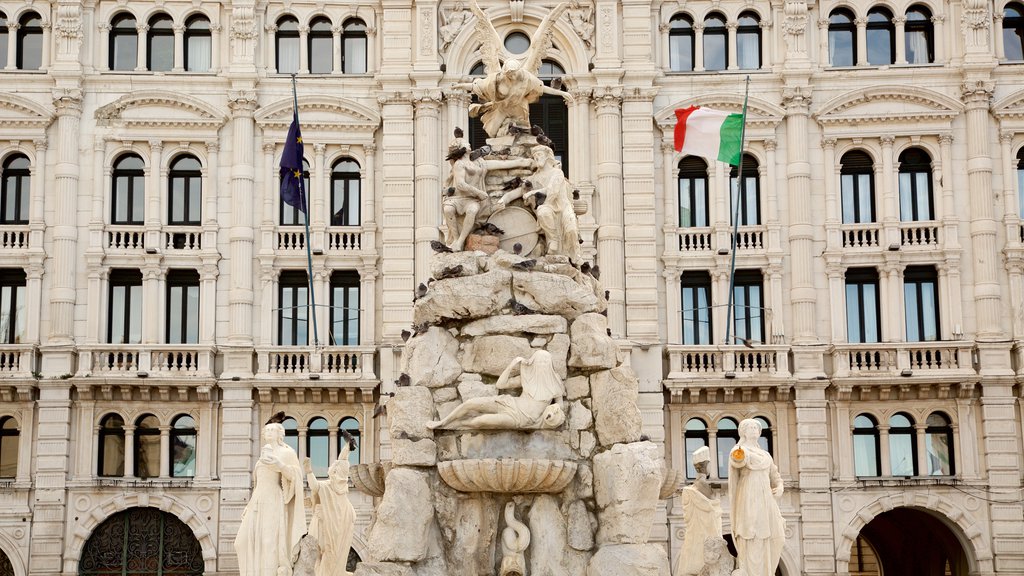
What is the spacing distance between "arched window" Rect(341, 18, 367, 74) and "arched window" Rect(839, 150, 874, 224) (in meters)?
14.4

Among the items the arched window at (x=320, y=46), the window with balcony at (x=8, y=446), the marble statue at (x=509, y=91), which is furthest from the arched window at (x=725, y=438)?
the marble statue at (x=509, y=91)

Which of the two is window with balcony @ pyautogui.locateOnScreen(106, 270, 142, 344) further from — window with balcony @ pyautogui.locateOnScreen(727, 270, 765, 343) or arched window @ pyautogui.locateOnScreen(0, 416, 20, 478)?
window with balcony @ pyautogui.locateOnScreen(727, 270, 765, 343)

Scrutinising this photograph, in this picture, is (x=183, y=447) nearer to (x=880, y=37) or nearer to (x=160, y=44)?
(x=160, y=44)

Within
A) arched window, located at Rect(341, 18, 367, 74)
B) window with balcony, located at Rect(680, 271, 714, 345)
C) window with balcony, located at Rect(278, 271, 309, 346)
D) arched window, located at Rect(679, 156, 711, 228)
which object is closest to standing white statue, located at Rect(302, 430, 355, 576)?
window with balcony, located at Rect(278, 271, 309, 346)

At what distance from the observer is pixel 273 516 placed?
21.3 meters

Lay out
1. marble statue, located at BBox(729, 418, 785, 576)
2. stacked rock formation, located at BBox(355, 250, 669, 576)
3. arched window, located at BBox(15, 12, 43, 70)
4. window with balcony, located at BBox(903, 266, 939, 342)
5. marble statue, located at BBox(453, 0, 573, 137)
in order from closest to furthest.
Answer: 1. stacked rock formation, located at BBox(355, 250, 669, 576)
2. marble statue, located at BBox(729, 418, 785, 576)
3. marble statue, located at BBox(453, 0, 573, 137)
4. window with balcony, located at BBox(903, 266, 939, 342)
5. arched window, located at BBox(15, 12, 43, 70)

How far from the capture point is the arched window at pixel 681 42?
45844mm

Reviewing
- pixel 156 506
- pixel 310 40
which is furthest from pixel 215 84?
pixel 156 506

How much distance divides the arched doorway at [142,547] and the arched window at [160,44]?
12.9 m

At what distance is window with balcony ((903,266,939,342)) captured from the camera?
44.4m

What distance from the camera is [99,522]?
42875mm

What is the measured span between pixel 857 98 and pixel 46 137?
2327 cm

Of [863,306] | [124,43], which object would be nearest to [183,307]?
[124,43]

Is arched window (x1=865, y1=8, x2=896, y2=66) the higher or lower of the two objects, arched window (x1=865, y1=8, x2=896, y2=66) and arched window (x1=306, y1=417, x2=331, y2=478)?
the higher
